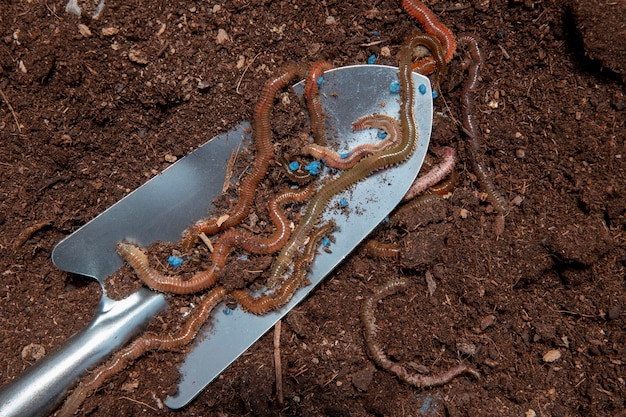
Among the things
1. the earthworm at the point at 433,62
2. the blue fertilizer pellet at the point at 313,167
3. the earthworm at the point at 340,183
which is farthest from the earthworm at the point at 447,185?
the blue fertilizer pellet at the point at 313,167

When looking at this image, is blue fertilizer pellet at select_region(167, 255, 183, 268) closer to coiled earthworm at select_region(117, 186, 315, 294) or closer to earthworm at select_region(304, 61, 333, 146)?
coiled earthworm at select_region(117, 186, 315, 294)

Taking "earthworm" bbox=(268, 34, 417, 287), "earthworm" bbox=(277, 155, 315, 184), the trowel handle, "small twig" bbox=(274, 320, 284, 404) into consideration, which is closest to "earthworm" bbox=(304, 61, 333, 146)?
"earthworm" bbox=(277, 155, 315, 184)

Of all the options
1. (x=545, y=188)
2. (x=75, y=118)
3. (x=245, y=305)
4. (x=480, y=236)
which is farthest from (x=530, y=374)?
(x=75, y=118)

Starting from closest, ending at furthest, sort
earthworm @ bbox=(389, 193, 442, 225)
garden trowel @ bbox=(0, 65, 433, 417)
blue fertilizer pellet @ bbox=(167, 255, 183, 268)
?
garden trowel @ bbox=(0, 65, 433, 417) < blue fertilizer pellet @ bbox=(167, 255, 183, 268) < earthworm @ bbox=(389, 193, 442, 225)

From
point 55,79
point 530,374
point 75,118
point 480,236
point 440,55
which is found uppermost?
point 55,79

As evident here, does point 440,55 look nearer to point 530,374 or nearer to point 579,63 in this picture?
point 579,63

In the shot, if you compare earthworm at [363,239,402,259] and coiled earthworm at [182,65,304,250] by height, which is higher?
coiled earthworm at [182,65,304,250]

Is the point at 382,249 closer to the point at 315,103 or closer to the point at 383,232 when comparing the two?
the point at 383,232
